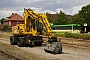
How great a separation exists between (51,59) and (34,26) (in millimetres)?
8839

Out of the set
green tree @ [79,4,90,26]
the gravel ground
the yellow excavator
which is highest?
green tree @ [79,4,90,26]

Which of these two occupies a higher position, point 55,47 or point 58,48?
point 55,47

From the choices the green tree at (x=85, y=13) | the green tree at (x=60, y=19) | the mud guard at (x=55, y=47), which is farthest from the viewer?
the green tree at (x=85, y=13)

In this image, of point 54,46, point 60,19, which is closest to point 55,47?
point 54,46

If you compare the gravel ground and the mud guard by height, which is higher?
the mud guard

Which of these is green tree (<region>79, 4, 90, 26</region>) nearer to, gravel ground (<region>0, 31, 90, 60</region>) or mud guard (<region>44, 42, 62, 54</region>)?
gravel ground (<region>0, 31, 90, 60</region>)

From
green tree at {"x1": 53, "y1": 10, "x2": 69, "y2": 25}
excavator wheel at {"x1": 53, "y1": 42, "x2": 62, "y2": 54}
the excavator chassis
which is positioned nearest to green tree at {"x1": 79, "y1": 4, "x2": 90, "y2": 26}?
green tree at {"x1": 53, "y1": 10, "x2": 69, "y2": 25}

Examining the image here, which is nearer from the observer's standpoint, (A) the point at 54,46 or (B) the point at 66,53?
(A) the point at 54,46

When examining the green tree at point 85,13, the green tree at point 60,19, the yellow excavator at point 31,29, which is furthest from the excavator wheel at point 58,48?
the green tree at point 85,13

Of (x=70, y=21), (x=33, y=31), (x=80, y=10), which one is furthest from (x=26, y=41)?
(x=80, y=10)

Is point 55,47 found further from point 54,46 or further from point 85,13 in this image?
point 85,13

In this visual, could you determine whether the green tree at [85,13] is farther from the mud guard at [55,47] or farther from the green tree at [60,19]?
the mud guard at [55,47]

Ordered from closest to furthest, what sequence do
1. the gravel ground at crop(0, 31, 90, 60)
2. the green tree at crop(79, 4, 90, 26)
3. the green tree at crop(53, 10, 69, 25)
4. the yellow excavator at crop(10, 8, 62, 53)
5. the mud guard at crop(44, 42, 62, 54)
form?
the gravel ground at crop(0, 31, 90, 60) < the mud guard at crop(44, 42, 62, 54) < the yellow excavator at crop(10, 8, 62, 53) < the green tree at crop(53, 10, 69, 25) < the green tree at crop(79, 4, 90, 26)

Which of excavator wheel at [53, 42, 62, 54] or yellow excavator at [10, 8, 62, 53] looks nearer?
excavator wheel at [53, 42, 62, 54]
